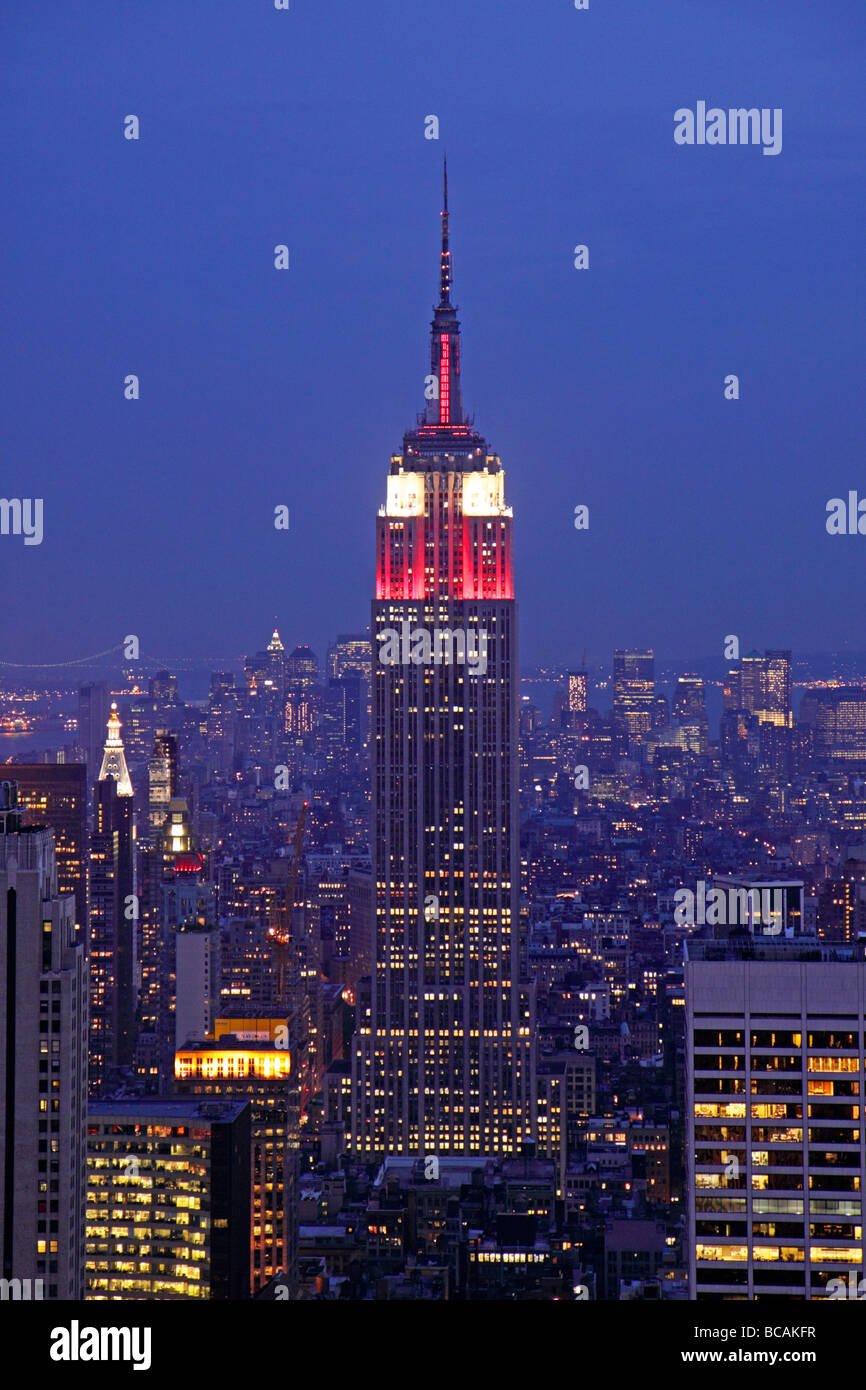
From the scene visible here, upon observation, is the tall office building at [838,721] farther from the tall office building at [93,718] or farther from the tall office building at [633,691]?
the tall office building at [93,718]

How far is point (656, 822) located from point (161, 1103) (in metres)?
7.47

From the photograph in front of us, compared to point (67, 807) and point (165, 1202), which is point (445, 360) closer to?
point (67, 807)

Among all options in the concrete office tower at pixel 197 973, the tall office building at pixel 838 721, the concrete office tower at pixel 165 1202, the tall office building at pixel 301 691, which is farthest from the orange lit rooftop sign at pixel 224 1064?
the tall office building at pixel 838 721

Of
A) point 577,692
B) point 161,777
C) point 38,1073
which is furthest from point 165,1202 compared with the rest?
point 577,692

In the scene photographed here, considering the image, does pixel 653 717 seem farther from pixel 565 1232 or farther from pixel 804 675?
pixel 565 1232

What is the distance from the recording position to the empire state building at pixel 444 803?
75.5 feet

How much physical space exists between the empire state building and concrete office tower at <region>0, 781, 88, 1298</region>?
1536 cm

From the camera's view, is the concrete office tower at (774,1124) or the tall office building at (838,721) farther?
the tall office building at (838,721)

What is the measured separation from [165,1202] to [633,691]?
754cm

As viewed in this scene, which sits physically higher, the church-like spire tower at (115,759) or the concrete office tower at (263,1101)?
the church-like spire tower at (115,759)

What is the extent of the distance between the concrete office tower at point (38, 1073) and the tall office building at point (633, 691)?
9.91 m

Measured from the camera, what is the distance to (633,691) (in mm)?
17406
